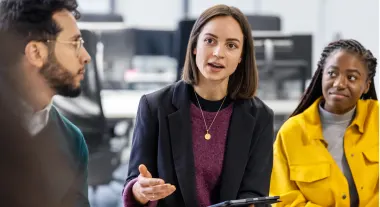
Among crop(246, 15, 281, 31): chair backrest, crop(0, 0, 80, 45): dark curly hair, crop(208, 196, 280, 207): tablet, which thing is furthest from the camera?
crop(246, 15, 281, 31): chair backrest

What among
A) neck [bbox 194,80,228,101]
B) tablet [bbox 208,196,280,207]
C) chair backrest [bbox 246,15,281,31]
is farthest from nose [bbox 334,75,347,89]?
chair backrest [bbox 246,15,281,31]

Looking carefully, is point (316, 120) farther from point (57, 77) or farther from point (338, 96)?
point (57, 77)

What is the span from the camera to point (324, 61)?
4.82 ft

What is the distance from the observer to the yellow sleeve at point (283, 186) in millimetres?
1405

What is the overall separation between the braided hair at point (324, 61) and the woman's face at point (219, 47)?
0.36 metres

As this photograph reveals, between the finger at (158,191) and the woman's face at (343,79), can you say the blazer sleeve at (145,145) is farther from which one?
the woman's face at (343,79)

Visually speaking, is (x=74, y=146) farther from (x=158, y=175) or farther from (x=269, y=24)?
(x=269, y=24)

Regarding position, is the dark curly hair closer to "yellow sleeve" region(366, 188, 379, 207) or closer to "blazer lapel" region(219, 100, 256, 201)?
"blazer lapel" region(219, 100, 256, 201)

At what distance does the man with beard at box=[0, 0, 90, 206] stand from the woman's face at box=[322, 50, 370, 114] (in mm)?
671

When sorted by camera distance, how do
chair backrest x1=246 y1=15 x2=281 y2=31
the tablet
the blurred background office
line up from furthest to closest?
chair backrest x1=246 y1=15 x2=281 y2=31
the blurred background office
the tablet

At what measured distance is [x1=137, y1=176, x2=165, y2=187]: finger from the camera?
3.46 feet

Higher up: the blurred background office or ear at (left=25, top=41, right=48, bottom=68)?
ear at (left=25, top=41, right=48, bottom=68)

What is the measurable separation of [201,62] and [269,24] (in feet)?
9.55

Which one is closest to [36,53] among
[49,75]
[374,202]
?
[49,75]
